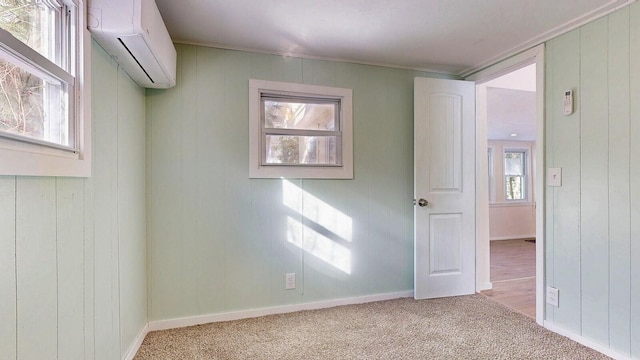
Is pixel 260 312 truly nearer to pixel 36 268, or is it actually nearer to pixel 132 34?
pixel 36 268

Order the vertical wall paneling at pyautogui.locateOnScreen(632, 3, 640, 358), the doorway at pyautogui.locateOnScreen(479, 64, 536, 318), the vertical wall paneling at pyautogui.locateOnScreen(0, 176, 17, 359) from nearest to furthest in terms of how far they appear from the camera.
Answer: the vertical wall paneling at pyautogui.locateOnScreen(0, 176, 17, 359)
the vertical wall paneling at pyautogui.locateOnScreen(632, 3, 640, 358)
the doorway at pyautogui.locateOnScreen(479, 64, 536, 318)

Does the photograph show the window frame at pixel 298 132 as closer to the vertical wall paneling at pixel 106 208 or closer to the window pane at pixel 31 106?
the vertical wall paneling at pixel 106 208

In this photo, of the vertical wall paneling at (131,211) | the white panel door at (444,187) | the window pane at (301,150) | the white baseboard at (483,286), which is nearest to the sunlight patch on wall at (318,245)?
the window pane at (301,150)

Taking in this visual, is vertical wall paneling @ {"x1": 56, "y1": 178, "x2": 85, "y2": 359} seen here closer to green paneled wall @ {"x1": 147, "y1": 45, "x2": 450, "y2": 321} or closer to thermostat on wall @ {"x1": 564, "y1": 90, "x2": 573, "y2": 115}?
green paneled wall @ {"x1": 147, "y1": 45, "x2": 450, "y2": 321}

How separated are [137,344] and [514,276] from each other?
12.7ft

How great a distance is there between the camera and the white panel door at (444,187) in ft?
9.51

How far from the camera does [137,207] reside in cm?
217

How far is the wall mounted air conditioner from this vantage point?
56.0 inches

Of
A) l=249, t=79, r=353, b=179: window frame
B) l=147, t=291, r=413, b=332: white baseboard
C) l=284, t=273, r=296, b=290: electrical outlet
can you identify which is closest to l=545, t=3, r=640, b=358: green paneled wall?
l=147, t=291, r=413, b=332: white baseboard

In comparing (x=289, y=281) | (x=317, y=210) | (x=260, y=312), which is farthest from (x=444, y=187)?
(x=260, y=312)

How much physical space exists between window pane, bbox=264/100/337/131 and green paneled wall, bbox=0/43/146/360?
3.13 ft

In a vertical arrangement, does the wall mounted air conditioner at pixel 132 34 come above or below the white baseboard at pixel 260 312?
above

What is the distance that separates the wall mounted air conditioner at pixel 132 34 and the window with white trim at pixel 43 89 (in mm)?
82

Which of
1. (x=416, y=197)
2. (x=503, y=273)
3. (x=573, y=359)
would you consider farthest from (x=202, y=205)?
(x=503, y=273)
